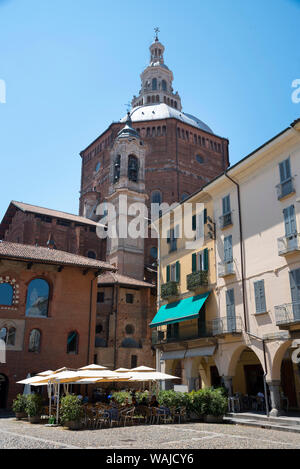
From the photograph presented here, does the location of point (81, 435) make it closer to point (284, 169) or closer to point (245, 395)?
point (245, 395)

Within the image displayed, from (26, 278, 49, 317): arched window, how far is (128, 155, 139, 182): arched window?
20.3 meters

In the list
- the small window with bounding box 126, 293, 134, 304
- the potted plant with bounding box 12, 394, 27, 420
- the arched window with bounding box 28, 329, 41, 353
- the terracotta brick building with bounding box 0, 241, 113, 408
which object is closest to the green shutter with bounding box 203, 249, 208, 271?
the terracotta brick building with bounding box 0, 241, 113, 408

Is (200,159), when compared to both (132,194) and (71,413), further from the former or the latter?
(71,413)

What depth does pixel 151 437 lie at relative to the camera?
45.1 feet

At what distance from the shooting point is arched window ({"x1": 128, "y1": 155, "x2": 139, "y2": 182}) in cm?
4497

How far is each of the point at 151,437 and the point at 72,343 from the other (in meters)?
13.9

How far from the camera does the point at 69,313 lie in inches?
1062

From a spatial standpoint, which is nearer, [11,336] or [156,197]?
[11,336]

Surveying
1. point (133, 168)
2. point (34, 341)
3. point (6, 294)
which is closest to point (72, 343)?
point (34, 341)

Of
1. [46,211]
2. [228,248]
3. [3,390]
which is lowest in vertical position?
[3,390]

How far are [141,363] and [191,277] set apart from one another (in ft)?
37.7

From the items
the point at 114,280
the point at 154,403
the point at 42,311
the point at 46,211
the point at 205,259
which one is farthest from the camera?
the point at 46,211

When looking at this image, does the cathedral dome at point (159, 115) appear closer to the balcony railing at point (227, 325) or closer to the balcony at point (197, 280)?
the balcony at point (197, 280)

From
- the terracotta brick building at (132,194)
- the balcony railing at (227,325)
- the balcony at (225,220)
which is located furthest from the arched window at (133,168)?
the balcony railing at (227,325)
